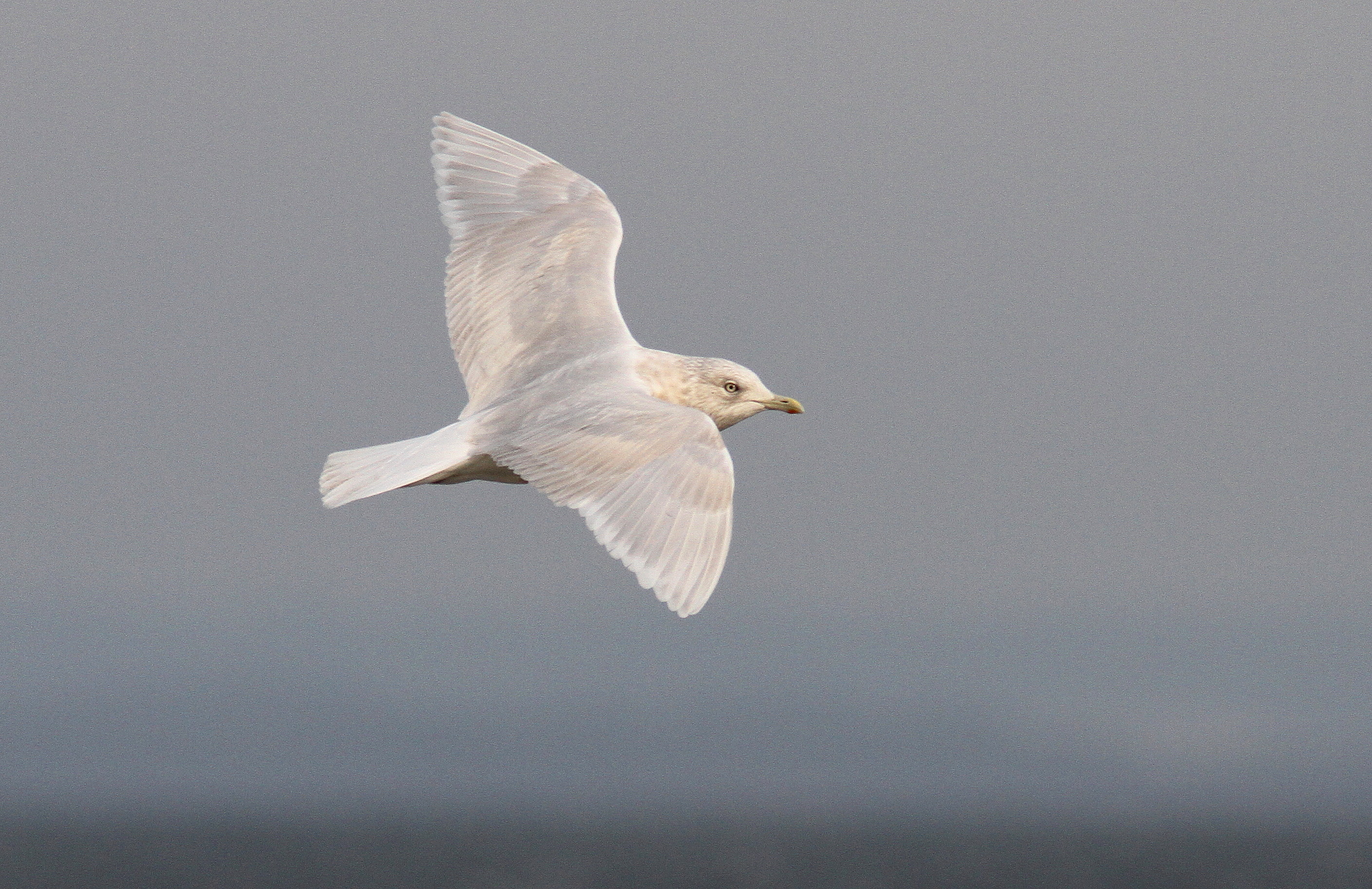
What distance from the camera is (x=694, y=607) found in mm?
6344

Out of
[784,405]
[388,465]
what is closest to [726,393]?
[784,405]

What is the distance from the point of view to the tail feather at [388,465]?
7617 millimetres

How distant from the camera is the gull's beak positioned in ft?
29.3

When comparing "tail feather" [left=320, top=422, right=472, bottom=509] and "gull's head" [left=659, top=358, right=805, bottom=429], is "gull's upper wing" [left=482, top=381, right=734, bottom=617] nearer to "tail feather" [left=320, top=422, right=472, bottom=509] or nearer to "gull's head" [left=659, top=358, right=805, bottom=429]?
"tail feather" [left=320, top=422, right=472, bottom=509]

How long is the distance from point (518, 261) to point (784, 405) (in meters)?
2.16

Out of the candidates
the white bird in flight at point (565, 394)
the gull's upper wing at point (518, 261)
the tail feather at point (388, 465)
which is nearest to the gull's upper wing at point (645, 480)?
the white bird in flight at point (565, 394)

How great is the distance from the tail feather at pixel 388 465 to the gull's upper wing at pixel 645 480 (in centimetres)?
27

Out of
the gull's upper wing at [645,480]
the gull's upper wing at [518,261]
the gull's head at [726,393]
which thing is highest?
the gull's upper wing at [518,261]

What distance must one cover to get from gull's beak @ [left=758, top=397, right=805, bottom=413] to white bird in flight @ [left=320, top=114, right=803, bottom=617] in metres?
0.01

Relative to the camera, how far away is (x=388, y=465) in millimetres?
7871

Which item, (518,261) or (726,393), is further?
(518,261)

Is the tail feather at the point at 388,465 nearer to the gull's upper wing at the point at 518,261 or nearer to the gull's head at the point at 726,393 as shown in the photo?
the gull's upper wing at the point at 518,261

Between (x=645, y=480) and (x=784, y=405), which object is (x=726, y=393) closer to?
(x=784, y=405)

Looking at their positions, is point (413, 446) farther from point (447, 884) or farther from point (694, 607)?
point (447, 884)
